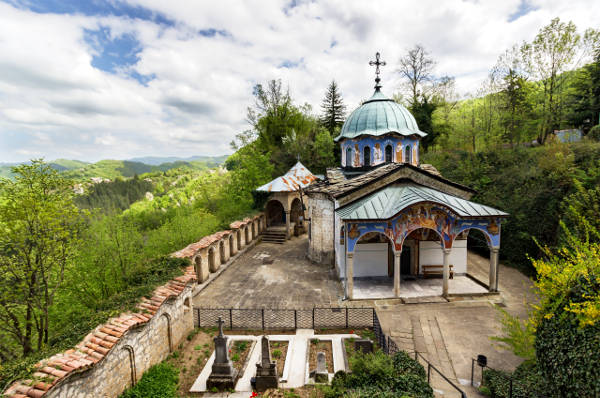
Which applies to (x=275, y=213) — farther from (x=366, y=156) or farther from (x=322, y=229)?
(x=366, y=156)

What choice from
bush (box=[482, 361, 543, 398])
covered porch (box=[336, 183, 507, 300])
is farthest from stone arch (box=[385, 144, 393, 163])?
bush (box=[482, 361, 543, 398])

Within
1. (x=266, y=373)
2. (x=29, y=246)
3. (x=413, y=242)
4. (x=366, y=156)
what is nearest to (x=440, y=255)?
(x=413, y=242)

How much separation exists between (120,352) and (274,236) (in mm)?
16275

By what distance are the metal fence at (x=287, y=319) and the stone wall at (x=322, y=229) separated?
18.9 ft

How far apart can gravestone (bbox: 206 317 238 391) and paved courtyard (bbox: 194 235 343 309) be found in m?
4.20

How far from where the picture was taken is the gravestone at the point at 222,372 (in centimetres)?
722

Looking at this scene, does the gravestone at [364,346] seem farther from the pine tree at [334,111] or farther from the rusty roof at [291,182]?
the pine tree at [334,111]

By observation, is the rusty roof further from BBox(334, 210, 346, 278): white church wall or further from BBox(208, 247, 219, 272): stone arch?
BBox(208, 247, 219, 272): stone arch

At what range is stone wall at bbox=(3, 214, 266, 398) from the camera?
489 cm

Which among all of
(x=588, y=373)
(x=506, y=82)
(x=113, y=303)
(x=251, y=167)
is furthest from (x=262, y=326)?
(x=506, y=82)

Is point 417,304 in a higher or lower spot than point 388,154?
lower

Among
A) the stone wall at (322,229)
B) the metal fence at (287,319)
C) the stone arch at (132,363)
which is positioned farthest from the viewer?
the stone wall at (322,229)

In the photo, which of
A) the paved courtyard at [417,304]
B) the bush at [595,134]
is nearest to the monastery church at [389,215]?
the paved courtyard at [417,304]

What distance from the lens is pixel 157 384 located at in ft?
23.2
